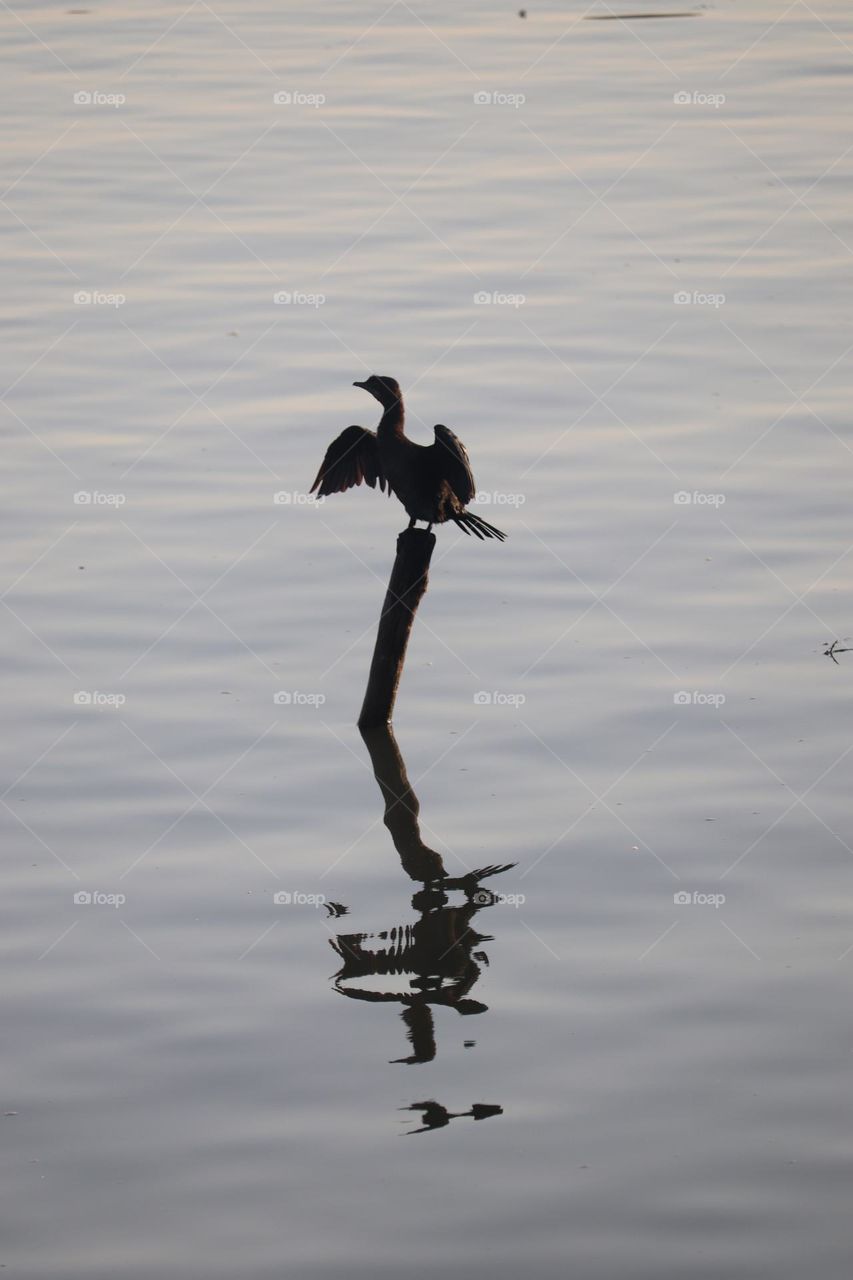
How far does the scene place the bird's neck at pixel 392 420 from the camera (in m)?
8.03

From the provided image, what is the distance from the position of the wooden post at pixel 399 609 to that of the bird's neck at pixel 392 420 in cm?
44

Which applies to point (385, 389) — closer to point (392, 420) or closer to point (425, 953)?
point (392, 420)

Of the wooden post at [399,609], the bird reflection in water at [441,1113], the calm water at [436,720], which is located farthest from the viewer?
the wooden post at [399,609]

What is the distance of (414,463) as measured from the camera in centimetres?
799

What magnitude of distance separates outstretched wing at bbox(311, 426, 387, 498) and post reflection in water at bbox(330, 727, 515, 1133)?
1.62 m

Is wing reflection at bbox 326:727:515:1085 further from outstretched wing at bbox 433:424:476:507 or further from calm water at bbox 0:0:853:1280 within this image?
outstretched wing at bbox 433:424:476:507

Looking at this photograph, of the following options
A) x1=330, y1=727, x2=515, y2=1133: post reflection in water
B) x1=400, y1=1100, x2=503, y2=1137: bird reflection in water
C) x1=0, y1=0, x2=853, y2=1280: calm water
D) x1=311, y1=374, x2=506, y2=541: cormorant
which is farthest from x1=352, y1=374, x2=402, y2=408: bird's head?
x1=400, y1=1100, x2=503, y2=1137: bird reflection in water

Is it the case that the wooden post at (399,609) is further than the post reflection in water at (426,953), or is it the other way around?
the wooden post at (399,609)

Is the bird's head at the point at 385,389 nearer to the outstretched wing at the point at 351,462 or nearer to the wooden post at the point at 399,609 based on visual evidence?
the outstretched wing at the point at 351,462

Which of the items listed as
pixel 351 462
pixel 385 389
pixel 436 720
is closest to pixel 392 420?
pixel 385 389

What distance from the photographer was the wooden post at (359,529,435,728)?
8.03 metres

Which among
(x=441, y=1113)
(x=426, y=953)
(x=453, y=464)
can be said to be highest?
(x=453, y=464)

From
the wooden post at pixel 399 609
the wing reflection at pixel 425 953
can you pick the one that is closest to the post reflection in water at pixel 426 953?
the wing reflection at pixel 425 953

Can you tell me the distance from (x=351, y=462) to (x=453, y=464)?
0.57 meters
